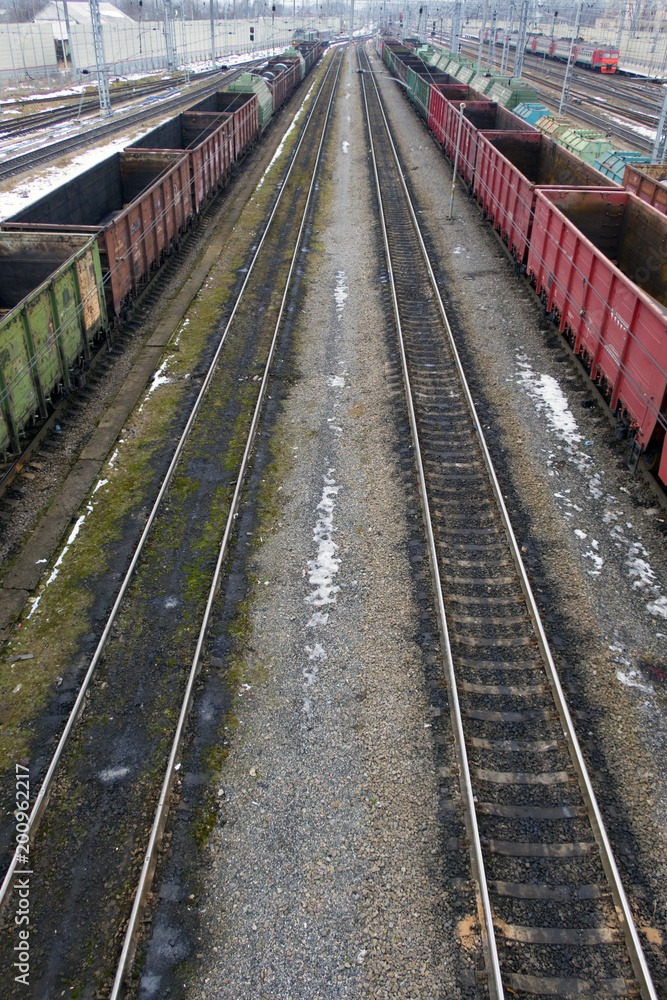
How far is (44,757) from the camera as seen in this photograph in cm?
721

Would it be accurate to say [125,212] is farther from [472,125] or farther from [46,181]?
[46,181]

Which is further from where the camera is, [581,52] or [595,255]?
[581,52]

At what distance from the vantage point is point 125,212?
15.6 m

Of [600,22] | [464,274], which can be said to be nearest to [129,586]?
[464,274]

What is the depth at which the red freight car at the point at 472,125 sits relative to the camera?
26531 millimetres

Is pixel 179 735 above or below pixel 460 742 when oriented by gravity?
below

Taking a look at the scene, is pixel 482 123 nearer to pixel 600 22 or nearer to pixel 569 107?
pixel 569 107

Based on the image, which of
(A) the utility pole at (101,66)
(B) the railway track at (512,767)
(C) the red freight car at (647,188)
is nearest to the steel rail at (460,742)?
(B) the railway track at (512,767)

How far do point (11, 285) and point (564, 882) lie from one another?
14.4m

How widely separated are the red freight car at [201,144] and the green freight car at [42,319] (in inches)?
367

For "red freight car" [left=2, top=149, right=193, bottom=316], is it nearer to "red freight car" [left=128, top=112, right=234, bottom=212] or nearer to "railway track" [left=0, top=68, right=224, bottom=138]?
"red freight car" [left=128, top=112, right=234, bottom=212]

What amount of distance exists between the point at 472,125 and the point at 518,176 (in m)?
10.3

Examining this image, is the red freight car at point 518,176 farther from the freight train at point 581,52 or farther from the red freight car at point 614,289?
the freight train at point 581,52

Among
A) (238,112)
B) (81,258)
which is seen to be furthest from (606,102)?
(81,258)
